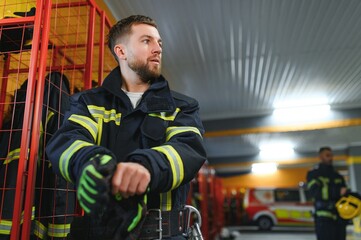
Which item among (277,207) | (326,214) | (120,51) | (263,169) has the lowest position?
(277,207)

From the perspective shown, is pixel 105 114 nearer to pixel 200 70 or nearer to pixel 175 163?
pixel 175 163

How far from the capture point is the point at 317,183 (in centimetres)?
534

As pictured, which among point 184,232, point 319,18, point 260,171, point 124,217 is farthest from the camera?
point 260,171

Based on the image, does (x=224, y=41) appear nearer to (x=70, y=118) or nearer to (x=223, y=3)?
(x=223, y=3)

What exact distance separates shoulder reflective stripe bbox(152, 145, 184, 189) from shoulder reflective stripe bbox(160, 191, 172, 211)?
0.18m

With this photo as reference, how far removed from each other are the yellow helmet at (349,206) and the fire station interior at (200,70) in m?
2.21

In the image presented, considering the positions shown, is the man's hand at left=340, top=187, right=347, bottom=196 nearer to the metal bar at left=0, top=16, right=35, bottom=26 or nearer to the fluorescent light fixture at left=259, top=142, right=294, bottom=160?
the metal bar at left=0, top=16, right=35, bottom=26

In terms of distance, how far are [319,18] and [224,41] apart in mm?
1253

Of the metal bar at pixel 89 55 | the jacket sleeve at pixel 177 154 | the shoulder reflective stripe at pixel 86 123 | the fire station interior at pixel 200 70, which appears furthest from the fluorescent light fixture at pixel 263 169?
the shoulder reflective stripe at pixel 86 123

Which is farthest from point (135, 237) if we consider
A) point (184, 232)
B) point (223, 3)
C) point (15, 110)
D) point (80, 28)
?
point (223, 3)

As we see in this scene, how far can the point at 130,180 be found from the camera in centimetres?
100

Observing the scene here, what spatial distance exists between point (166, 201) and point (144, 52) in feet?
2.22

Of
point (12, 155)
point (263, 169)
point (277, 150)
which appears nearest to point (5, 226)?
point (12, 155)

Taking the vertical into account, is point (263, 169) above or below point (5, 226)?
above
